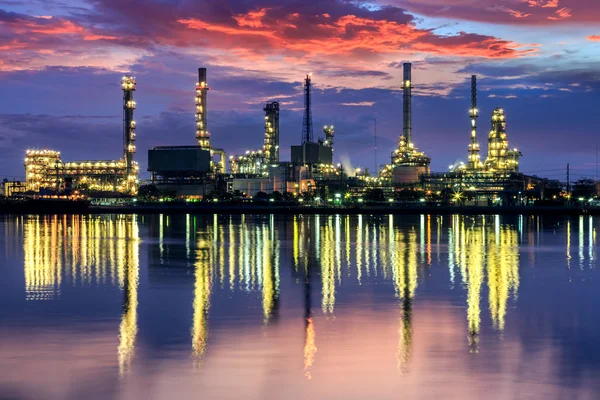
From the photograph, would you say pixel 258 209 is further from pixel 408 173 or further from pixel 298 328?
pixel 298 328

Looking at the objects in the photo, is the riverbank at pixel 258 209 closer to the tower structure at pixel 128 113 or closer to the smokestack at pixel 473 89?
the tower structure at pixel 128 113

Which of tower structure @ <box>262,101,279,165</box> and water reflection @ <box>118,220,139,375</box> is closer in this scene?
water reflection @ <box>118,220,139,375</box>

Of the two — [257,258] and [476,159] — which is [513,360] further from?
[476,159]

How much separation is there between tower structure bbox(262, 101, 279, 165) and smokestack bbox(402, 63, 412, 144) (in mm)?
21453

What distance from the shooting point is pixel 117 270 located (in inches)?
1093

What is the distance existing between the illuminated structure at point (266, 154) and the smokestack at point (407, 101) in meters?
21.5

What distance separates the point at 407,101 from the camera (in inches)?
5074

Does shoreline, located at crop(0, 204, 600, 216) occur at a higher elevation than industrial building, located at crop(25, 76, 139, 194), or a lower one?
lower

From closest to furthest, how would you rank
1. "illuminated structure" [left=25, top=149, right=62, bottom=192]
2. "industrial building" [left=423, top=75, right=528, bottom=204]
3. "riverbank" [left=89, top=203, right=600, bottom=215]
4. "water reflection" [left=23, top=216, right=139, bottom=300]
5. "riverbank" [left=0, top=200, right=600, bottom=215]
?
"water reflection" [left=23, top=216, right=139, bottom=300] → "riverbank" [left=89, top=203, right=600, bottom=215] → "riverbank" [left=0, top=200, right=600, bottom=215] → "industrial building" [left=423, top=75, right=528, bottom=204] → "illuminated structure" [left=25, top=149, right=62, bottom=192]

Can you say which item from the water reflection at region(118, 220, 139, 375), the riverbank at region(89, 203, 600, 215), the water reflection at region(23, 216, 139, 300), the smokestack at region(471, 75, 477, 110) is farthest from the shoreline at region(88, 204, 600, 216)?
the water reflection at region(118, 220, 139, 375)

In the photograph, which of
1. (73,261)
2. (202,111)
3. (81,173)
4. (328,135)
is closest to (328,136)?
(328,135)

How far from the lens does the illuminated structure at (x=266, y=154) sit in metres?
132

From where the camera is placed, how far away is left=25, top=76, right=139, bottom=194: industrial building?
134000mm

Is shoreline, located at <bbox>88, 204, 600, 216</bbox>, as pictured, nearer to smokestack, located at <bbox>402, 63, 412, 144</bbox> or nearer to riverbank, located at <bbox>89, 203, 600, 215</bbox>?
riverbank, located at <bbox>89, 203, 600, 215</bbox>
